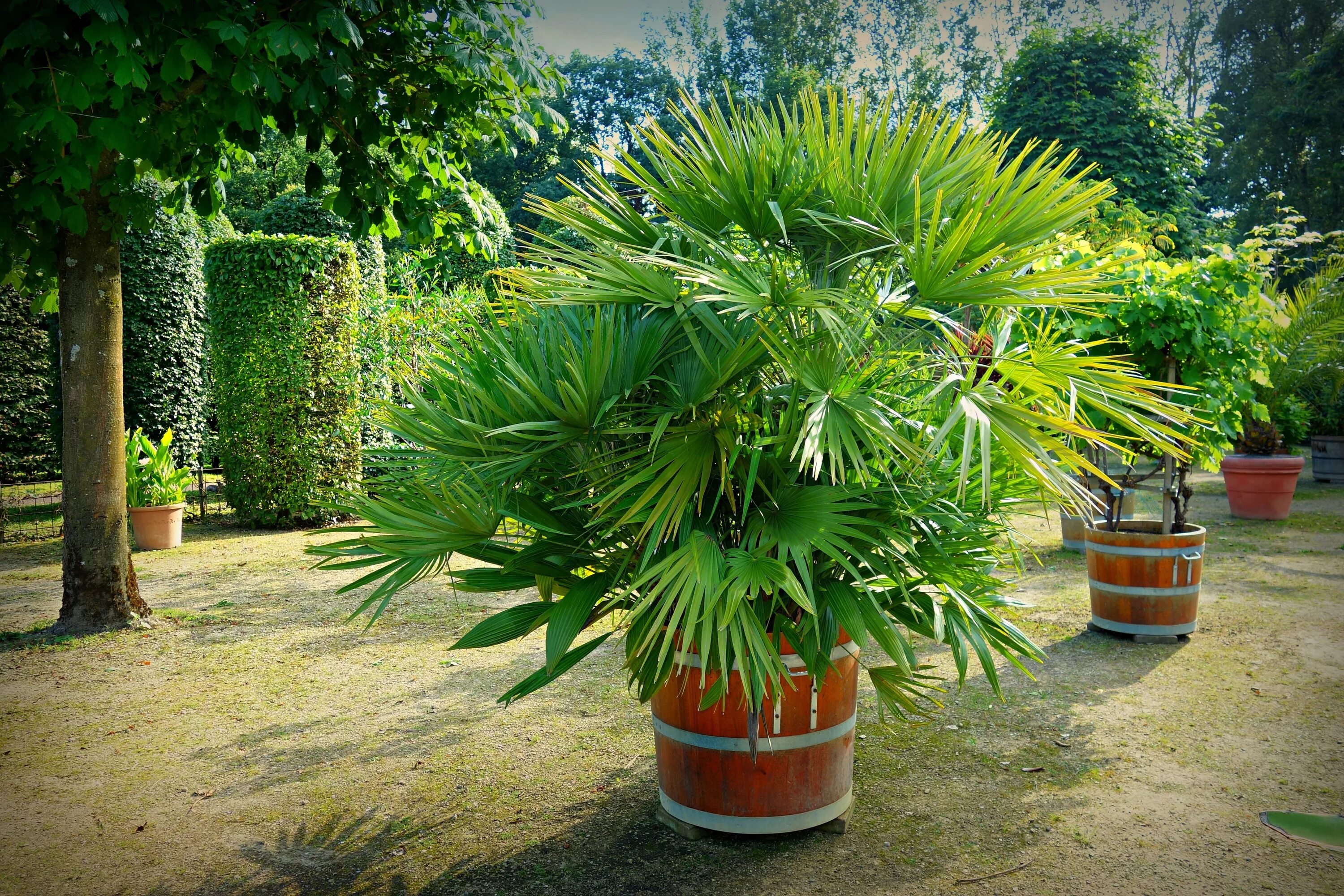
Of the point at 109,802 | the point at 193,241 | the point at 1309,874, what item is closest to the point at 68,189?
the point at 109,802

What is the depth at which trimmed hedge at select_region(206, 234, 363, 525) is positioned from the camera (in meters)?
8.58

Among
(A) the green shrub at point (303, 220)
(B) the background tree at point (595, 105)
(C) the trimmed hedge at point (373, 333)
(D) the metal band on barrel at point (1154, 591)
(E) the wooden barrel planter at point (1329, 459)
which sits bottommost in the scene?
(D) the metal band on barrel at point (1154, 591)

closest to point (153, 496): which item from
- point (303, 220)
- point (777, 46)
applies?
point (303, 220)

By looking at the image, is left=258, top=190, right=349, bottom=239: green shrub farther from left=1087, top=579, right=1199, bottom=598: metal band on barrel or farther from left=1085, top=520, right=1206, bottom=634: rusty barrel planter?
left=1087, top=579, right=1199, bottom=598: metal band on barrel

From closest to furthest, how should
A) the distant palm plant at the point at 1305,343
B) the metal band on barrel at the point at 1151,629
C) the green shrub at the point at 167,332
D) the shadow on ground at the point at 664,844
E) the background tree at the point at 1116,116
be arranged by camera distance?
the shadow on ground at the point at 664,844, the metal band on barrel at the point at 1151,629, the distant palm plant at the point at 1305,343, the green shrub at the point at 167,332, the background tree at the point at 1116,116

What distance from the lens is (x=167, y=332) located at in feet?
35.6

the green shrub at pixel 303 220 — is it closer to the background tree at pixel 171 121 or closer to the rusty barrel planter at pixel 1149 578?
the background tree at pixel 171 121

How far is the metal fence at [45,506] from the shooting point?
359 inches

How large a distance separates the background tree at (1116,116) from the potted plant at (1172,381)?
15.0m

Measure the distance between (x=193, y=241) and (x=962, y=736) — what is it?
11.3m

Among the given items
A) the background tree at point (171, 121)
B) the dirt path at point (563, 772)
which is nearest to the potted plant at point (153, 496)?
the background tree at point (171, 121)

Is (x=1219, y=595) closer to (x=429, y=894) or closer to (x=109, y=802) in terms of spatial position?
(x=429, y=894)

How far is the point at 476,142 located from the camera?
18.8 ft

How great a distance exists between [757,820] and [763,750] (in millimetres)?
256
